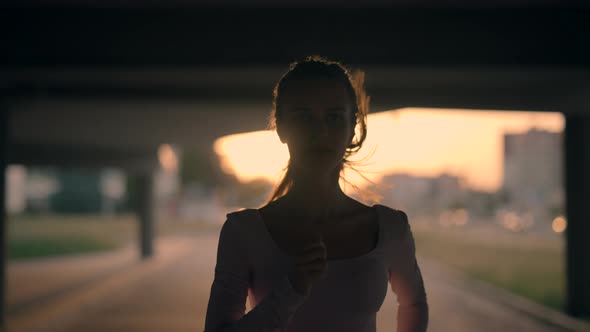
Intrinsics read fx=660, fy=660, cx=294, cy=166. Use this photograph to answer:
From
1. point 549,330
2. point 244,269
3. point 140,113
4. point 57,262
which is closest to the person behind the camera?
point 244,269

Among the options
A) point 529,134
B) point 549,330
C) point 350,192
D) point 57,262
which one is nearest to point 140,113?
point 549,330

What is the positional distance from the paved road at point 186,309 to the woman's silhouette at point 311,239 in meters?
9.34

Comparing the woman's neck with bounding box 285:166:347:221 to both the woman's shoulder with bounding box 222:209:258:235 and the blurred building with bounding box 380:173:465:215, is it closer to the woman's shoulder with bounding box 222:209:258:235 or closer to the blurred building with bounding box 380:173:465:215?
the woman's shoulder with bounding box 222:209:258:235

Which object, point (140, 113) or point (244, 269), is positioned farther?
point (140, 113)

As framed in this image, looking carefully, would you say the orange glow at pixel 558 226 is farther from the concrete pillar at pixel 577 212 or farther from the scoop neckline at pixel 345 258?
the scoop neckline at pixel 345 258

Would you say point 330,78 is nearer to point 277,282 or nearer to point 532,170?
point 277,282

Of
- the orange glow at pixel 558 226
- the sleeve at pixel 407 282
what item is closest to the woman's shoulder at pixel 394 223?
the sleeve at pixel 407 282

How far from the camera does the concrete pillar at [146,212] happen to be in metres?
26.5

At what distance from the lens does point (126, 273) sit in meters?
20.2

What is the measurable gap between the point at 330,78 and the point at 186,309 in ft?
39.7

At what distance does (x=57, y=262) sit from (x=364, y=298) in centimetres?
2393

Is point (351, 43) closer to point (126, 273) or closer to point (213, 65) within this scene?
point (213, 65)

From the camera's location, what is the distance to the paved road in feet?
36.6

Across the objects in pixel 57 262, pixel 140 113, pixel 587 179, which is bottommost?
pixel 57 262
